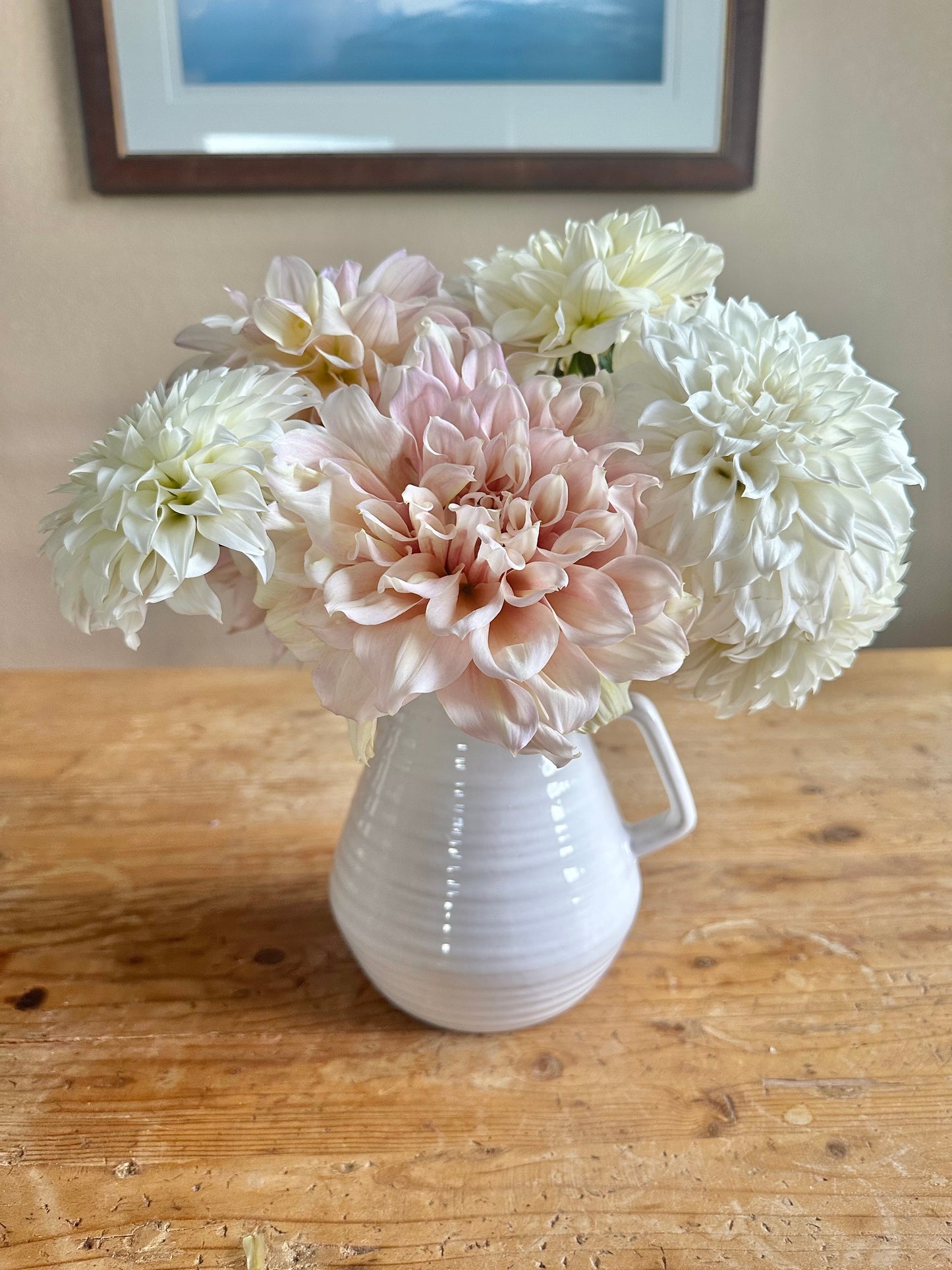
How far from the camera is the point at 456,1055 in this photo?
20.6 inches

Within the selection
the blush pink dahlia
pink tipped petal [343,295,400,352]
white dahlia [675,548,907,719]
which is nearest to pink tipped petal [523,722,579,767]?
the blush pink dahlia

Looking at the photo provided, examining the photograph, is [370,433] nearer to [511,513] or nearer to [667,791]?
[511,513]

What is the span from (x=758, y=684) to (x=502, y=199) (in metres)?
1.11

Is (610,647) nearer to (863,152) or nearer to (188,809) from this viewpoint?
(188,809)

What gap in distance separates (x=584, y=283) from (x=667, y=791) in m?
0.29

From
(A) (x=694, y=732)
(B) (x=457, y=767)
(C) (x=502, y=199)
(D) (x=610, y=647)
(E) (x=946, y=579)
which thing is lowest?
(E) (x=946, y=579)

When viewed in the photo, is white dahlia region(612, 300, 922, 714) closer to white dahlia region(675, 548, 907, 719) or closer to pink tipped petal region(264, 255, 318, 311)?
white dahlia region(675, 548, 907, 719)

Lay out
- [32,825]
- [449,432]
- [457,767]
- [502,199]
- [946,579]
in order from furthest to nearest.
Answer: [946,579] → [502,199] → [32,825] → [457,767] → [449,432]

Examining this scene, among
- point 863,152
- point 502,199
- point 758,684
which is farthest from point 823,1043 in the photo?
point 863,152

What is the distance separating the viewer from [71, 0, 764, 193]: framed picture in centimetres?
125

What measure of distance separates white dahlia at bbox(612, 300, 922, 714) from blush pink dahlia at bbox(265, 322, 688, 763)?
0.07 ft

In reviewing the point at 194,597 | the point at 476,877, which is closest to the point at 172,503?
the point at 194,597

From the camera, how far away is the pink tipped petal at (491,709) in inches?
13.7

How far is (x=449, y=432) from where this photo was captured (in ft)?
1.20
